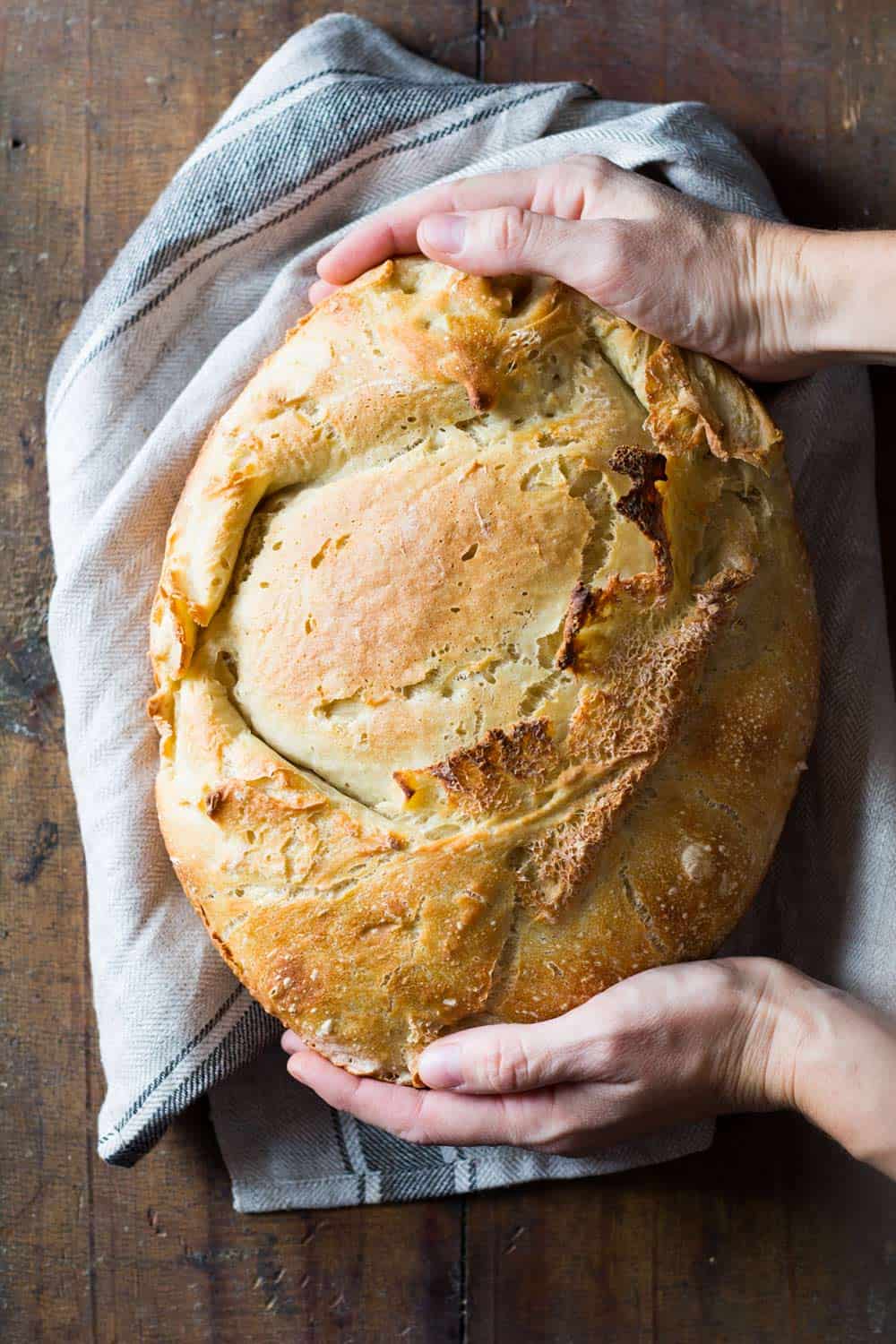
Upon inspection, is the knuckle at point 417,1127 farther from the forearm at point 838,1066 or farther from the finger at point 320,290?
the finger at point 320,290

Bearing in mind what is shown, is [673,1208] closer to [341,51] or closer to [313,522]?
[313,522]

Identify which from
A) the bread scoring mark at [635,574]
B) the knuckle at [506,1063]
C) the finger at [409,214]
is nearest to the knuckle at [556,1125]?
the knuckle at [506,1063]

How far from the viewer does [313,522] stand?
1.52 m

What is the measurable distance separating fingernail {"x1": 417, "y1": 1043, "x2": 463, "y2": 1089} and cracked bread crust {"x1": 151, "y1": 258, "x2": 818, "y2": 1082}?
0.08ft

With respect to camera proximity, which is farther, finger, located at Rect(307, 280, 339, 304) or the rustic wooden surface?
the rustic wooden surface

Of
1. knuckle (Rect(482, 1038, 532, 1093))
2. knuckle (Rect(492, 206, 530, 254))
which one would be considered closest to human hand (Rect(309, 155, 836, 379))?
knuckle (Rect(492, 206, 530, 254))

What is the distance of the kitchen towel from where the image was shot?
185cm

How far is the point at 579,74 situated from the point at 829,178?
51 cm

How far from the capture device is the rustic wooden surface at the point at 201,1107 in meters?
2.02

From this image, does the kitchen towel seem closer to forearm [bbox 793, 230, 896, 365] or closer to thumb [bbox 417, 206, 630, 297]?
forearm [bbox 793, 230, 896, 365]

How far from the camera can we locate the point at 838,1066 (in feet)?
5.01

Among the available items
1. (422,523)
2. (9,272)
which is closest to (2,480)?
(9,272)

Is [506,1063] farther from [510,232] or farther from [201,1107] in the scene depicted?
[510,232]

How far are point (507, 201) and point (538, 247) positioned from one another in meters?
0.25
